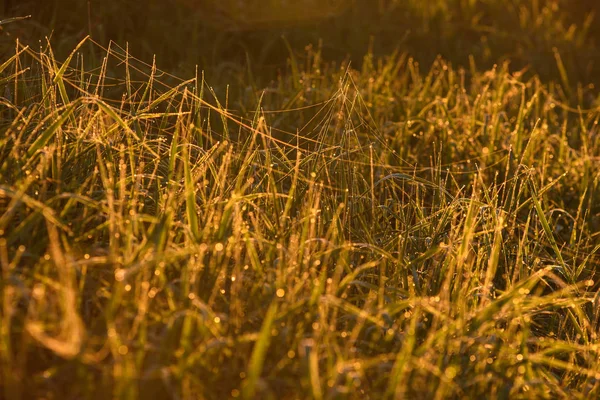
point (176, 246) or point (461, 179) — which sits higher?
point (176, 246)

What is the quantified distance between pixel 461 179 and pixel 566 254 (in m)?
0.56

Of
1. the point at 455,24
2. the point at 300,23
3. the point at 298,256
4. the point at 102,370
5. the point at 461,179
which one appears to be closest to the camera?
the point at 102,370

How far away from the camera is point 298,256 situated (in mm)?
1808

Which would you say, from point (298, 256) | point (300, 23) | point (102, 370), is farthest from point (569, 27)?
point (102, 370)

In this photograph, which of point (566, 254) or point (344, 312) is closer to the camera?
point (344, 312)

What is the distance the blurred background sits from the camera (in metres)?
3.92

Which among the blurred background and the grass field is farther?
the blurred background

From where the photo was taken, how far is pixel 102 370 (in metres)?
1.36

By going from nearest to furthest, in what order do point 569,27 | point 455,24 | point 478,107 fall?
1. point 478,107
2. point 455,24
3. point 569,27

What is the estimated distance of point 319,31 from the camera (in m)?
4.78

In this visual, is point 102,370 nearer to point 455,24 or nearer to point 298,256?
point 298,256

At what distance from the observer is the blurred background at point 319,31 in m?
3.92

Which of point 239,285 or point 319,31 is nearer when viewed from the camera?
point 239,285

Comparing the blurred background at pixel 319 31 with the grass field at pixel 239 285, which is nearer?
the grass field at pixel 239 285
